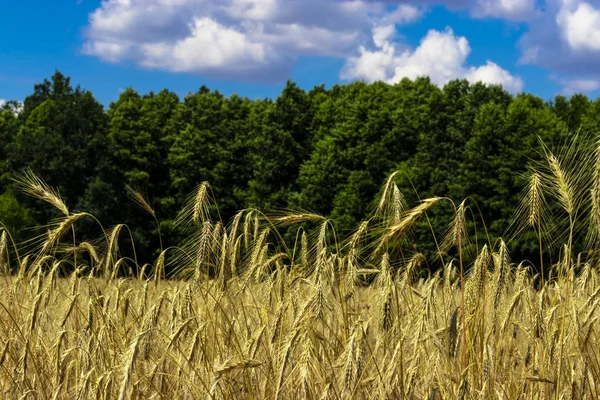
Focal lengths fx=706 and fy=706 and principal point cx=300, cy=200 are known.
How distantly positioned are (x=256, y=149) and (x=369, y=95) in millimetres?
7683

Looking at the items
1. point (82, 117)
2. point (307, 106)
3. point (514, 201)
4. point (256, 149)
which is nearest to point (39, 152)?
point (82, 117)

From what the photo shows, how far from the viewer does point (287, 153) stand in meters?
40.6

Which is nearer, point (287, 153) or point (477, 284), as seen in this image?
point (477, 284)

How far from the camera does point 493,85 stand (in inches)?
1729

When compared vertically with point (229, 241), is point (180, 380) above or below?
below

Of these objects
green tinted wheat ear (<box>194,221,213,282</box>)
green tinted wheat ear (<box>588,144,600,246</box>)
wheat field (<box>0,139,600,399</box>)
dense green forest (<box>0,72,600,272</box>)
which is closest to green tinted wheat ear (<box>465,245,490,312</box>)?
wheat field (<box>0,139,600,399</box>)

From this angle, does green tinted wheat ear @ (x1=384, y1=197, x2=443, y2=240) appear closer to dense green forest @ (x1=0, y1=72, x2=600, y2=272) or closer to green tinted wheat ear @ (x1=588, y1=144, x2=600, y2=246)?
green tinted wheat ear @ (x1=588, y1=144, x2=600, y2=246)

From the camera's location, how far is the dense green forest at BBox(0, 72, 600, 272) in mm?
35469

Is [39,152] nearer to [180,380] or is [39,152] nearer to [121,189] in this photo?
[121,189]

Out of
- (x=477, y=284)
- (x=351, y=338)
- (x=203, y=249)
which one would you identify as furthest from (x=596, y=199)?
(x=203, y=249)

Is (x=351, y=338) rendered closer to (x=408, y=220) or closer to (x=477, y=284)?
(x=408, y=220)

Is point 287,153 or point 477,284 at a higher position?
point 287,153

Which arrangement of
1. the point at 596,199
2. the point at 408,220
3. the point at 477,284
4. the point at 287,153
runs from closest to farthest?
the point at 408,220
the point at 596,199
the point at 477,284
the point at 287,153

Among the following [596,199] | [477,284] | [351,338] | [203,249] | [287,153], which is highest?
[287,153]
